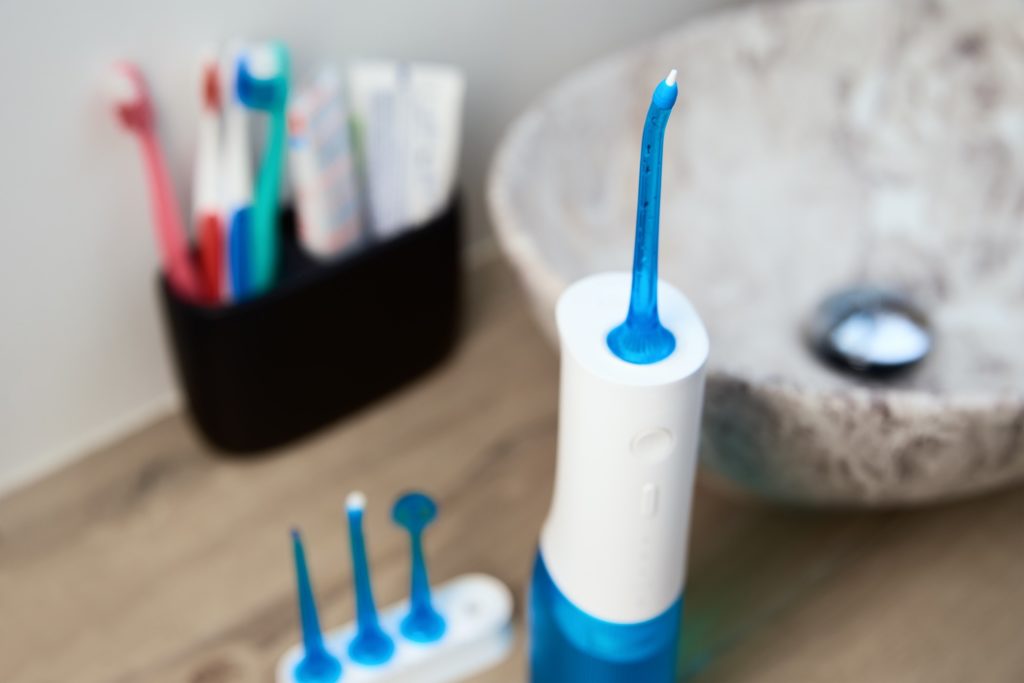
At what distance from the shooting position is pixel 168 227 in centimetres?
54

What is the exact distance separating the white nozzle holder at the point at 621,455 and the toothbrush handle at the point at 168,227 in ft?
0.75

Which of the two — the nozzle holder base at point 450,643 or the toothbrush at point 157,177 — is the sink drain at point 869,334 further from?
the toothbrush at point 157,177

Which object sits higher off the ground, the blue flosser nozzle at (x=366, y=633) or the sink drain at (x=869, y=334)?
the sink drain at (x=869, y=334)

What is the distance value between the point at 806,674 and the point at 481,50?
14.7 inches

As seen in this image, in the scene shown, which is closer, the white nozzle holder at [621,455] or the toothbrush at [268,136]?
the white nozzle holder at [621,455]

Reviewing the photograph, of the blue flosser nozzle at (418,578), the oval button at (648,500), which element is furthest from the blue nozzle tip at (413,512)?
the oval button at (648,500)

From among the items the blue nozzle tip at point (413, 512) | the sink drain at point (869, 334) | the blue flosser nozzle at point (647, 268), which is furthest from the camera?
Result: the sink drain at point (869, 334)

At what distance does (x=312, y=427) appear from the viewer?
2.02 ft

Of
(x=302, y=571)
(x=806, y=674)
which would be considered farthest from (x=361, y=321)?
(x=806, y=674)

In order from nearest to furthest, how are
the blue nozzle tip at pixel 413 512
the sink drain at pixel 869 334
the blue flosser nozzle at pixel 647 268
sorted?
1. the blue flosser nozzle at pixel 647 268
2. the blue nozzle tip at pixel 413 512
3. the sink drain at pixel 869 334

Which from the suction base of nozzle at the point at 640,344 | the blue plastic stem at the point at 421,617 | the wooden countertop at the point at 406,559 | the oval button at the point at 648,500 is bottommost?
the wooden countertop at the point at 406,559

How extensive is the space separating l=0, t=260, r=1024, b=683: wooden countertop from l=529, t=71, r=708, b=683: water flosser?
0.08m

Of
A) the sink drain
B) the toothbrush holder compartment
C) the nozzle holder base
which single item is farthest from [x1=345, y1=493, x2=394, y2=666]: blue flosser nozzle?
the sink drain

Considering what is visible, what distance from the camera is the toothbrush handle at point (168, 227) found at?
536mm
